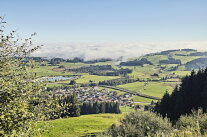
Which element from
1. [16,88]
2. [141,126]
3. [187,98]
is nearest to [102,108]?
[187,98]

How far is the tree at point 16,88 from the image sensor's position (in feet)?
43.8

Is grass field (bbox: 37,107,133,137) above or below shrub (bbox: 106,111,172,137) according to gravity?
below

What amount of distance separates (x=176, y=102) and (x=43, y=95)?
65711mm

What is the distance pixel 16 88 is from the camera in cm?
1398

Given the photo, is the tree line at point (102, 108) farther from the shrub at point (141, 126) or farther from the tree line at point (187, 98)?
the shrub at point (141, 126)

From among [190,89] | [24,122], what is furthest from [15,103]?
[190,89]

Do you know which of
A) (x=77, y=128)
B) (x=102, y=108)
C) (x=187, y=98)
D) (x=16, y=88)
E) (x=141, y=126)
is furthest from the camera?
(x=102, y=108)

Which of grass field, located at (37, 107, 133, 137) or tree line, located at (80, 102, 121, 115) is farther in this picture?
tree line, located at (80, 102, 121, 115)

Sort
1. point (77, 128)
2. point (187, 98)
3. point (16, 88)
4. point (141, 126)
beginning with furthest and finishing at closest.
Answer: point (77, 128), point (187, 98), point (141, 126), point (16, 88)

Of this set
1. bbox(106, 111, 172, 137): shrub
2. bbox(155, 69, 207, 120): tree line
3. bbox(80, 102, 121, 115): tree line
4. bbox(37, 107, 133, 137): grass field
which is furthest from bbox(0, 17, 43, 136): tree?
bbox(80, 102, 121, 115): tree line

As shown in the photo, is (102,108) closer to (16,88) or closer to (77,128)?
(77,128)

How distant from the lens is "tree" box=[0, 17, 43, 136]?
13359 millimetres

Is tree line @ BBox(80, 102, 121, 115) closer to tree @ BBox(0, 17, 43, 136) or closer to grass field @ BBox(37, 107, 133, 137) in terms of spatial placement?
grass field @ BBox(37, 107, 133, 137)

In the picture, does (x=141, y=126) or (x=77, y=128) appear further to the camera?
(x=77, y=128)
